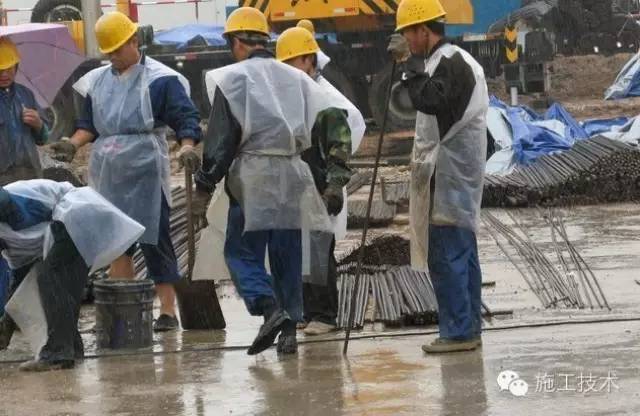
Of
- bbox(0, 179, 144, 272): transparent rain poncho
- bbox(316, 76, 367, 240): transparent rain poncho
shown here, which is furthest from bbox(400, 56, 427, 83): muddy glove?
bbox(0, 179, 144, 272): transparent rain poncho

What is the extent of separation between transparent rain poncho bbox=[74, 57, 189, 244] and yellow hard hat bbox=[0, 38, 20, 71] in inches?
30.6

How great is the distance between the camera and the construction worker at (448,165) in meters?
8.12

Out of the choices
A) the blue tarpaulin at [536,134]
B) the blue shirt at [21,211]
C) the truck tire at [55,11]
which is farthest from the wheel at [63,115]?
the blue shirt at [21,211]

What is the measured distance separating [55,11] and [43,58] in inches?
648

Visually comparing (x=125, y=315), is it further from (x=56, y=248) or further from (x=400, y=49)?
(x=400, y=49)

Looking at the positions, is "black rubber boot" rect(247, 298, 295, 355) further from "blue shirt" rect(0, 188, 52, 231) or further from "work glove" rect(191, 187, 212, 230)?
"blue shirt" rect(0, 188, 52, 231)

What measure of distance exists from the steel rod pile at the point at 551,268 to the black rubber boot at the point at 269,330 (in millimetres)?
2046

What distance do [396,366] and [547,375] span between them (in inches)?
34.1

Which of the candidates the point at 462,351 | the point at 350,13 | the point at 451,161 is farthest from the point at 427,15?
the point at 350,13

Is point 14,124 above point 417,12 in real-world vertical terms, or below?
below

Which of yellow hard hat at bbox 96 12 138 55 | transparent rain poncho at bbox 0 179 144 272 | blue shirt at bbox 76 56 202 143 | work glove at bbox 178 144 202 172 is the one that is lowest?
transparent rain poncho at bbox 0 179 144 272

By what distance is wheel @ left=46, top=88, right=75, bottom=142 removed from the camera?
23734mm

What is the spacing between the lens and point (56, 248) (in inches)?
328

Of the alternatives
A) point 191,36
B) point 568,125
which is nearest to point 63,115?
point 191,36
